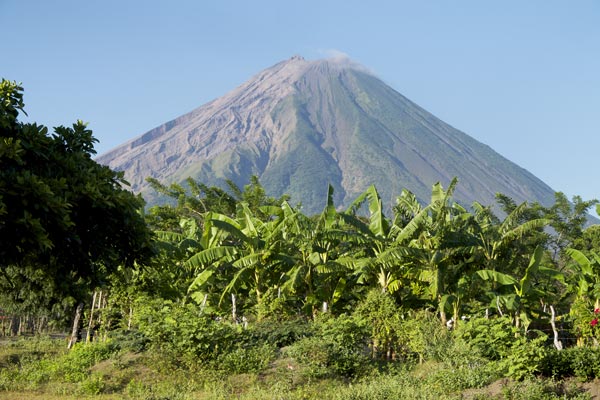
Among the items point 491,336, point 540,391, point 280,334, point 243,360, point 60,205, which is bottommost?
point 243,360

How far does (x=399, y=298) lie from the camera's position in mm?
20531

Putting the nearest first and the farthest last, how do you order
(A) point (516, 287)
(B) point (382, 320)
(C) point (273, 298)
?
(B) point (382, 320)
(A) point (516, 287)
(C) point (273, 298)

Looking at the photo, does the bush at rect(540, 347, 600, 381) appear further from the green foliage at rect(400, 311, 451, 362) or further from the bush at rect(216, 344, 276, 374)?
the bush at rect(216, 344, 276, 374)

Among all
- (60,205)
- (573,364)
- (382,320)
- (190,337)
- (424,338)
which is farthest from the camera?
(382,320)

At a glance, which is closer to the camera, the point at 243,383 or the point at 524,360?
the point at 524,360

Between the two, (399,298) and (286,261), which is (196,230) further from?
(399,298)

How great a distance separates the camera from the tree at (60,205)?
7.43m

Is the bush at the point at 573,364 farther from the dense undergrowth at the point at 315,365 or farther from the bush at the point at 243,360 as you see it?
the bush at the point at 243,360

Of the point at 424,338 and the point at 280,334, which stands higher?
the point at 424,338

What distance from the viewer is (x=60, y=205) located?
24.8 ft

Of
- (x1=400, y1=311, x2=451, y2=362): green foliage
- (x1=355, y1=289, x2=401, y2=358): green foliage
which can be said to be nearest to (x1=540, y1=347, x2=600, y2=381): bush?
(x1=400, y1=311, x2=451, y2=362): green foliage

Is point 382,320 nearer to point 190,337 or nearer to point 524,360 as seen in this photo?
point 190,337

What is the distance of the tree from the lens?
7434 mm

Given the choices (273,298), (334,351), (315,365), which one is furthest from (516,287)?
(315,365)
